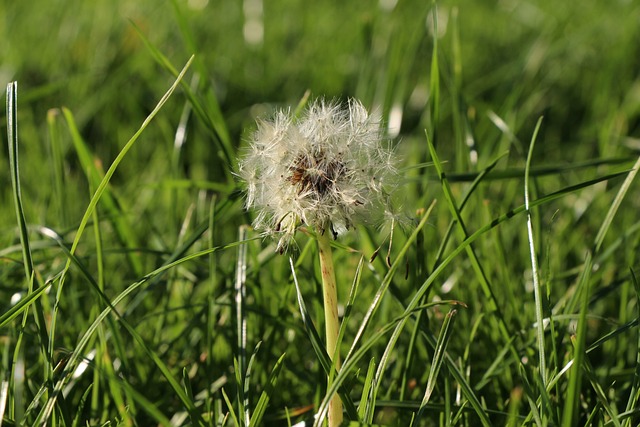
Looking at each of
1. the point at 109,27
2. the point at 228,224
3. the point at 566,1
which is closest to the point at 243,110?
the point at 228,224

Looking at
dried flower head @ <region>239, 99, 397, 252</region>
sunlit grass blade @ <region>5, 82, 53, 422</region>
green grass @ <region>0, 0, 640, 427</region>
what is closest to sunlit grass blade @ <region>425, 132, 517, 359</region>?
green grass @ <region>0, 0, 640, 427</region>

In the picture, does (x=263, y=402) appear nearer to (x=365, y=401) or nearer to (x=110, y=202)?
(x=365, y=401)

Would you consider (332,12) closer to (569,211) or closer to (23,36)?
(23,36)

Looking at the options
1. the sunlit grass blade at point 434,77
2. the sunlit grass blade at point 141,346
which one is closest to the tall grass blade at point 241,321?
the sunlit grass blade at point 141,346

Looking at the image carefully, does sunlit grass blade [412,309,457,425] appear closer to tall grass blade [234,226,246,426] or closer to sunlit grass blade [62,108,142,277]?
tall grass blade [234,226,246,426]

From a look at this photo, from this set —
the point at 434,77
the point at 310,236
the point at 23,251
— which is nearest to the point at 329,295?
the point at 310,236

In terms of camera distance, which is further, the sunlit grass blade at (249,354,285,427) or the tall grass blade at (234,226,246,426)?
the tall grass blade at (234,226,246,426)
